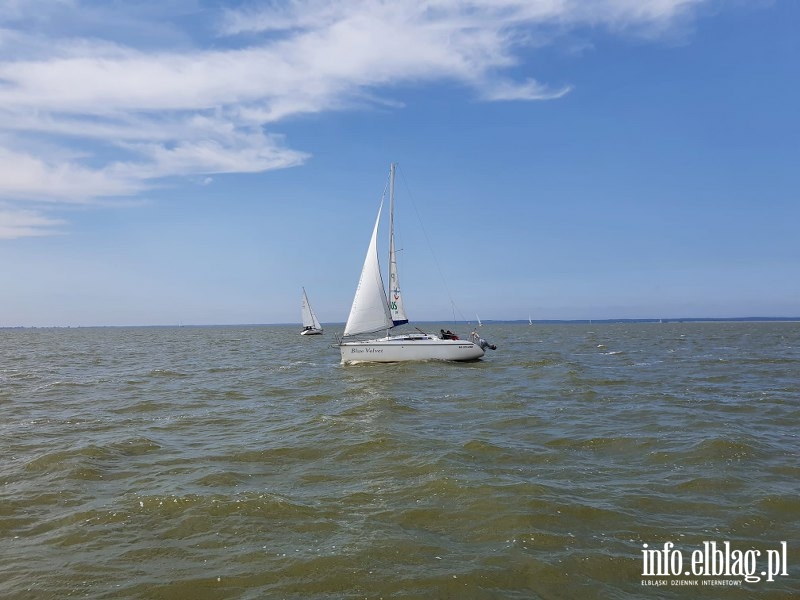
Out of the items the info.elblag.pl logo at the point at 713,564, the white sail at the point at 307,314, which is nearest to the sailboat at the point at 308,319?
the white sail at the point at 307,314

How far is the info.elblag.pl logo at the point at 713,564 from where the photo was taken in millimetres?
6418

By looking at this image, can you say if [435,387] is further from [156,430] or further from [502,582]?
[502,582]

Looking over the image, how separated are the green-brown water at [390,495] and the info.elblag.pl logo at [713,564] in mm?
74

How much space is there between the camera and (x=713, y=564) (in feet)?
22.2

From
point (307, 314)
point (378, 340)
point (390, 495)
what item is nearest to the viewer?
point (390, 495)

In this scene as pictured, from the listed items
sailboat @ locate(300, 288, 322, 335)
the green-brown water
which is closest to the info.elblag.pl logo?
the green-brown water

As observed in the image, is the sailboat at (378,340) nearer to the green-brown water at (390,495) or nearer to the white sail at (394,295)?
the white sail at (394,295)

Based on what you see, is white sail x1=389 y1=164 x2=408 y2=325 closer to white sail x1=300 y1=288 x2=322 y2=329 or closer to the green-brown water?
the green-brown water

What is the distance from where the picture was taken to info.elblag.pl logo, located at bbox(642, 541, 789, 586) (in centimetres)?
642

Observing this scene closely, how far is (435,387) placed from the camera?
23.2 meters

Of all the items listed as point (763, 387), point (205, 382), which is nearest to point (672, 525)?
point (763, 387)

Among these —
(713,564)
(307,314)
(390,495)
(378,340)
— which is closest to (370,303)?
(378,340)

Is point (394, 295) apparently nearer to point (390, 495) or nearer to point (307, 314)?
point (390, 495)

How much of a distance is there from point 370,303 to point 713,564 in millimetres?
26126
